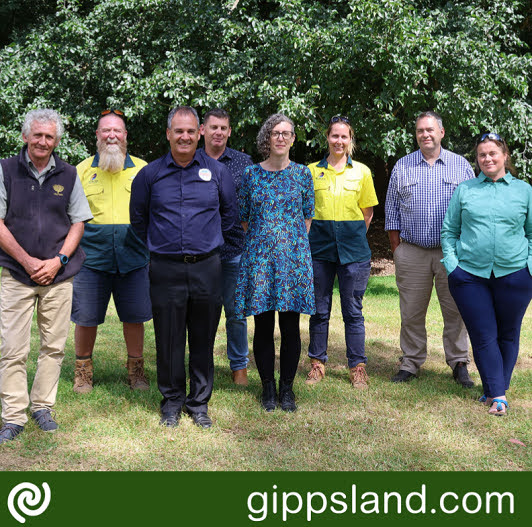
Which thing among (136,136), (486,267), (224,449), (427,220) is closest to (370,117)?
(136,136)

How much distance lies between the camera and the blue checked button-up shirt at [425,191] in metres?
5.51

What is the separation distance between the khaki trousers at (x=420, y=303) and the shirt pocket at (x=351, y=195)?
685 millimetres

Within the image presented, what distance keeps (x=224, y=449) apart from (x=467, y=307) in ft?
7.29

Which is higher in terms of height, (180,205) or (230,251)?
(180,205)

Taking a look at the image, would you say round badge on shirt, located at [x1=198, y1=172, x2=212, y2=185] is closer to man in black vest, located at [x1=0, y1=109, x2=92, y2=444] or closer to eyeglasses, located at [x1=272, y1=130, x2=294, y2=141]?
eyeglasses, located at [x1=272, y1=130, x2=294, y2=141]

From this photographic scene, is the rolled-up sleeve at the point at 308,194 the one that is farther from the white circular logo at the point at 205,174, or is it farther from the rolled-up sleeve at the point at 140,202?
the rolled-up sleeve at the point at 140,202

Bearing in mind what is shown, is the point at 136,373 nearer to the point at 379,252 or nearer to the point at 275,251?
the point at 275,251

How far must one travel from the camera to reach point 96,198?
5.16 metres

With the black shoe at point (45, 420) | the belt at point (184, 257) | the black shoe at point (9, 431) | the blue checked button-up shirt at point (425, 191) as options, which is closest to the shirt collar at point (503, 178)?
the blue checked button-up shirt at point (425, 191)

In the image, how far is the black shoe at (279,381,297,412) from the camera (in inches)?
195

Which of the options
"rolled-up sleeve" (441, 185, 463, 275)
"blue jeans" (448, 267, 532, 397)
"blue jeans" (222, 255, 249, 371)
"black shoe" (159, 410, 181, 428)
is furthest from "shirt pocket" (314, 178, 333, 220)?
"black shoe" (159, 410, 181, 428)

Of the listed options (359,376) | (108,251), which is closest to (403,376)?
(359,376)

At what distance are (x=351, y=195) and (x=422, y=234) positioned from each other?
0.74m

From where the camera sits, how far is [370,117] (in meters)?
10.7
